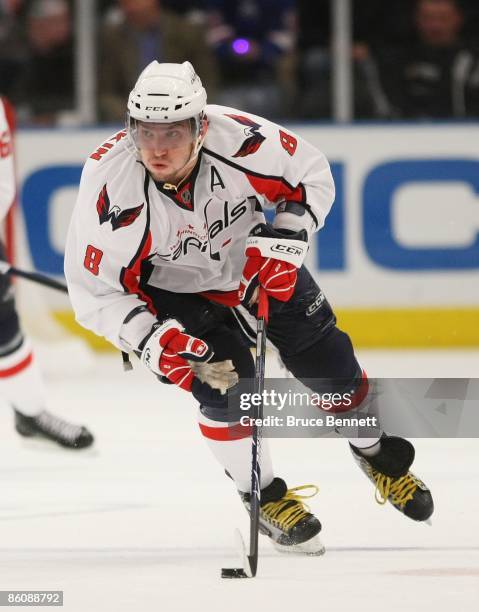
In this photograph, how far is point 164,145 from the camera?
2846 millimetres

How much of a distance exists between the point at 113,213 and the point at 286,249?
38 cm

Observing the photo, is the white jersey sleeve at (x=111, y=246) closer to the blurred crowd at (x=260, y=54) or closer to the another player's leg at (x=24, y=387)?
the another player's leg at (x=24, y=387)

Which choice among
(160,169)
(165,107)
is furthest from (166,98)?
(160,169)

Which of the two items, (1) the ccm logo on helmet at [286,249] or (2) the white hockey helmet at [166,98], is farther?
(1) the ccm logo on helmet at [286,249]

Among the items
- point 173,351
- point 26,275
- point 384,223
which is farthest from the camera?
point 384,223

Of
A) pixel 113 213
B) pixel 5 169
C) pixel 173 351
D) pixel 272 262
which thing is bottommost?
pixel 5 169

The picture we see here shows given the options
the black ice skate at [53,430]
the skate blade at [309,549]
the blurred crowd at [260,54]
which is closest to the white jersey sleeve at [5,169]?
the black ice skate at [53,430]

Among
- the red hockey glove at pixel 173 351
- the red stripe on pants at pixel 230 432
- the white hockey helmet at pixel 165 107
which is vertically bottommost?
the red stripe on pants at pixel 230 432

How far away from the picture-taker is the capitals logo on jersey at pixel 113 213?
2918mm

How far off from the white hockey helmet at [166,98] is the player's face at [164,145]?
0.02 m

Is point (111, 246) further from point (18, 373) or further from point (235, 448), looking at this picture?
point (18, 373)

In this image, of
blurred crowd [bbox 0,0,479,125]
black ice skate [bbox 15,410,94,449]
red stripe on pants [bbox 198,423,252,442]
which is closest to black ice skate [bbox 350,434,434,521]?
red stripe on pants [bbox 198,423,252,442]

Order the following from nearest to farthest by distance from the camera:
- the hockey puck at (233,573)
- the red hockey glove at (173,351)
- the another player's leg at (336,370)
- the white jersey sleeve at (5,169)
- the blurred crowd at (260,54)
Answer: the hockey puck at (233,573) → the red hockey glove at (173,351) → the another player's leg at (336,370) → the white jersey sleeve at (5,169) → the blurred crowd at (260,54)

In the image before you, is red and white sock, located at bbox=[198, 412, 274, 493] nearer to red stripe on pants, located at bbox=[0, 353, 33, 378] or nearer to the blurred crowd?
red stripe on pants, located at bbox=[0, 353, 33, 378]
